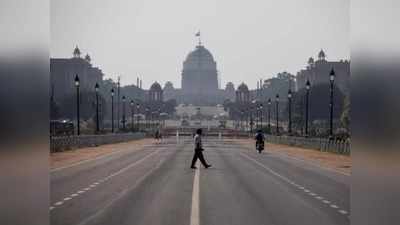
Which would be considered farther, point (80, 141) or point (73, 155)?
point (80, 141)

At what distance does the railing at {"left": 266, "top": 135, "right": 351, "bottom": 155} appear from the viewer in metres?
48.5

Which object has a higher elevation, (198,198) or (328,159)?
(198,198)

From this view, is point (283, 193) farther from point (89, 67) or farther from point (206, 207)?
point (89, 67)

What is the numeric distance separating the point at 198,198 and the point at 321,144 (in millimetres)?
40289

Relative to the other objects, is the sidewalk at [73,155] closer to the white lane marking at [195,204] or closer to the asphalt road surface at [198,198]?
Answer: the asphalt road surface at [198,198]

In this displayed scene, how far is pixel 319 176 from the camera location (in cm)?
2941

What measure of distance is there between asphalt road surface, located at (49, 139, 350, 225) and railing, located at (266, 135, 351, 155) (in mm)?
16713

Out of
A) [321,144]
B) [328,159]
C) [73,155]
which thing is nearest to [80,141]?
[73,155]

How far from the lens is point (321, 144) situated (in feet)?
193

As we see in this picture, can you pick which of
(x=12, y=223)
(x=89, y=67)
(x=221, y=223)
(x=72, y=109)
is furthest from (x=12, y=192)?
(x=89, y=67)

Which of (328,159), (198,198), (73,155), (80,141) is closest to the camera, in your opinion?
(198,198)

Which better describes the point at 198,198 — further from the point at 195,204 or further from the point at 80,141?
the point at 80,141

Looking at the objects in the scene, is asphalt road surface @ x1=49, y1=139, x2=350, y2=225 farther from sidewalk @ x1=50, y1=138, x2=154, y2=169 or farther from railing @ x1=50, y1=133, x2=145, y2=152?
railing @ x1=50, y1=133, x2=145, y2=152

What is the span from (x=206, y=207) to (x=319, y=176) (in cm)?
1303
